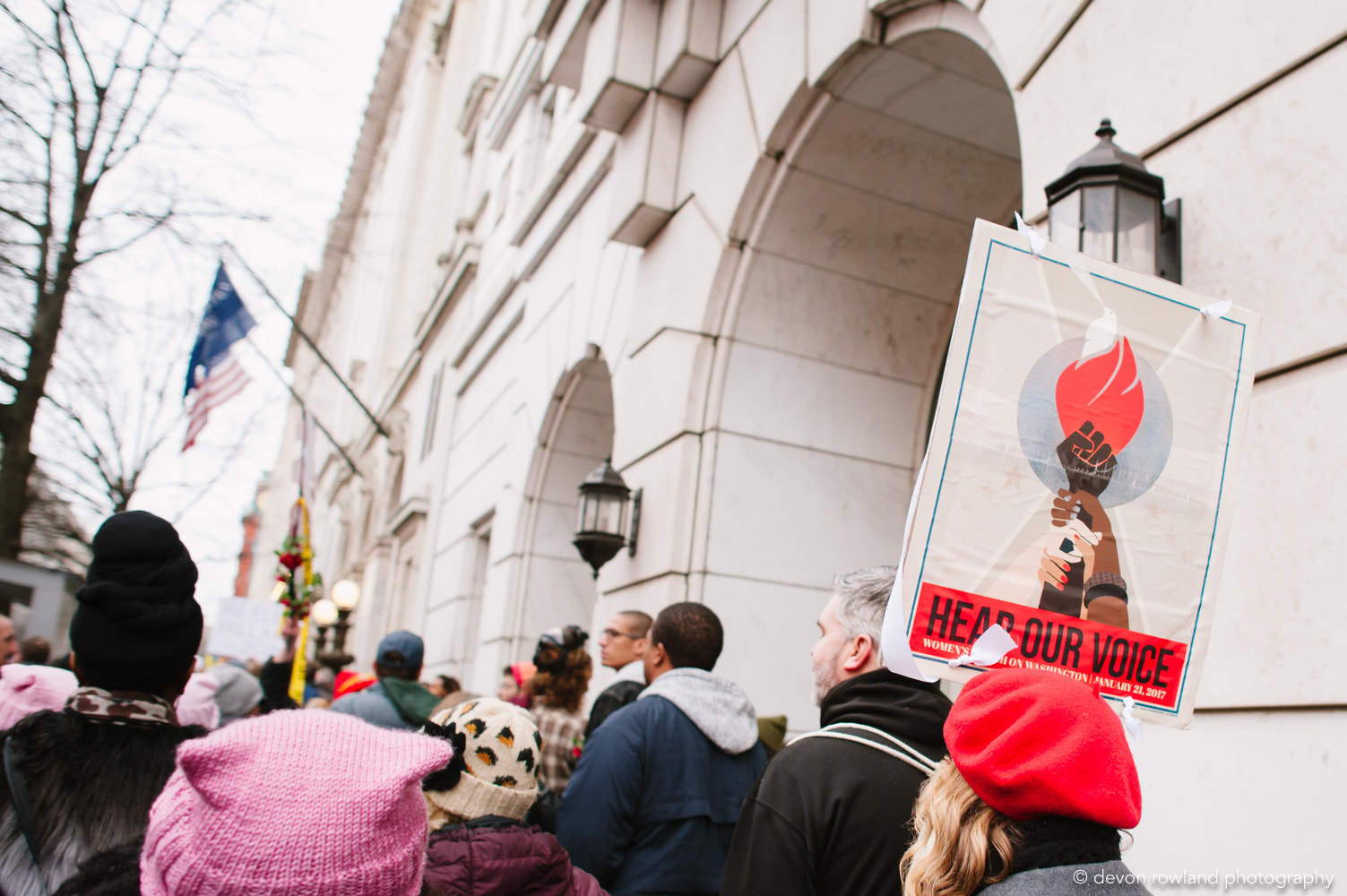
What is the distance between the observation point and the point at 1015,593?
2.27m

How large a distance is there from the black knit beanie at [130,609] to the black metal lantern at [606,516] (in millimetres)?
4374

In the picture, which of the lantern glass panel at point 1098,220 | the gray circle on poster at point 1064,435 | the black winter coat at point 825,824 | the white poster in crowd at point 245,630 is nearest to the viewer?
the black winter coat at point 825,824

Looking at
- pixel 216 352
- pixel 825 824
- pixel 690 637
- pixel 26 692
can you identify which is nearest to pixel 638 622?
pixel 690 637

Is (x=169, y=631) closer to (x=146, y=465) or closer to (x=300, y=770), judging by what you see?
(x=300, y=770)

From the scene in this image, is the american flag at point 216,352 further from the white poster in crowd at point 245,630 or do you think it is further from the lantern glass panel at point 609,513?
the lantern glass panel at point 609,513

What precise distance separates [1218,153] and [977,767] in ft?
7.55

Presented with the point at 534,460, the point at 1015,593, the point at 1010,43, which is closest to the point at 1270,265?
the point at 1015,593

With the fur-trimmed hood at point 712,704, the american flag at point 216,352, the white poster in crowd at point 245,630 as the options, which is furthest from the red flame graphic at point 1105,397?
the white poster in crowd at point 245,630

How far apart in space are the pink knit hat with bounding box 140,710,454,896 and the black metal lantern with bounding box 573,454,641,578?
5331 mm

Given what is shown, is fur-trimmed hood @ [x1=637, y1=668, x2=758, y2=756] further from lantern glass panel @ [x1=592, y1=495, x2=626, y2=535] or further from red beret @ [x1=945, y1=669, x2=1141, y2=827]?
lantern glass panel @ [x1=592, y1=495, x2=626, y2=535]

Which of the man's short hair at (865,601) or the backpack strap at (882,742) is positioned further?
the man's short hair at (865,601)

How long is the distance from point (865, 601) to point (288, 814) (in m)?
1.68

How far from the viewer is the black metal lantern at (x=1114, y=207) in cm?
300

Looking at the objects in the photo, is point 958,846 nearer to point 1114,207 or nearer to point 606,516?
point 1114,207
